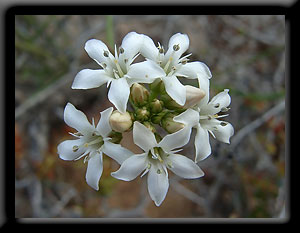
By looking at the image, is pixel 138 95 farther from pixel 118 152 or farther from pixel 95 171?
pixel 95 171

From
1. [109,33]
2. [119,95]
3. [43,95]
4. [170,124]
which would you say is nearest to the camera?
[119,95]

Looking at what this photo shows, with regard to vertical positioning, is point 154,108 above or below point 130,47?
below

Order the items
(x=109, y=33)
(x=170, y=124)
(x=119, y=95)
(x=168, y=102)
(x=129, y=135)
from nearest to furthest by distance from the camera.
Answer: (x=119, y=95), (x=170, y=124), (x=168, y=102), (x=109, y=33), (x=129, y=135)

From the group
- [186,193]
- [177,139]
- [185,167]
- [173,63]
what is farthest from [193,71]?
[186,193]

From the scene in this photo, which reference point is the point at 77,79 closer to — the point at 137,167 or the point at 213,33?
the point at 137,167

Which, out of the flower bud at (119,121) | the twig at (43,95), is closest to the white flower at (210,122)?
the flower bud at (119,121)

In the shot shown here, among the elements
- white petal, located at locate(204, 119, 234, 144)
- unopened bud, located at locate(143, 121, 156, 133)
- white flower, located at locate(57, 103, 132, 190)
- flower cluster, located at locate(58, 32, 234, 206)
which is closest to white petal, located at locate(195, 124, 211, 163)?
flower cluster, located at locate(58, 32, 234, 206)

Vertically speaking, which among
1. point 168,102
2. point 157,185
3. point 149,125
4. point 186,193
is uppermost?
point 168,102
